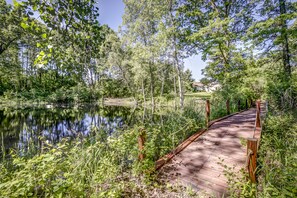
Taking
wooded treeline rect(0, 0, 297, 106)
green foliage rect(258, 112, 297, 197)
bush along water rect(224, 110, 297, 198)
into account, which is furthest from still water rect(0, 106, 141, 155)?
green foliage rect(258, 112, 297, 197)

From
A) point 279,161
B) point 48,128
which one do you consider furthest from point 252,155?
point 48,128

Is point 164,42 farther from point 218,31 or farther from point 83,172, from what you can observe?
point 83,172

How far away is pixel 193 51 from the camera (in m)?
11.0

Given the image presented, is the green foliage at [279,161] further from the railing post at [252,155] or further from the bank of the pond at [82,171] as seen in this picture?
the bank of the pond at [82,171]

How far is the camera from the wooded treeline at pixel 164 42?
6.07 ft

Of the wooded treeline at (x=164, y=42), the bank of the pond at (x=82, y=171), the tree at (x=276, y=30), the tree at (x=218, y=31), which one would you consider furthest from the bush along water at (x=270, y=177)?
the tree at (x=218, y=31)

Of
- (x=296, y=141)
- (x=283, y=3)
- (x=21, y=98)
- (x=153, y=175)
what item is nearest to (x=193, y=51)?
(x=283, y=3)

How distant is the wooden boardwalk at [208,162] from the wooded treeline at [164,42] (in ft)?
7.51

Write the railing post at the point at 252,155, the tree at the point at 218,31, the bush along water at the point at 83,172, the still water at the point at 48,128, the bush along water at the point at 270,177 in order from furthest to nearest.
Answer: the tree at the point at 218,31
the still water at the point at 48,128
the railing post at the point at 252,155
the bush along water at the point at 270,177
the bush along water at the point at 83,172

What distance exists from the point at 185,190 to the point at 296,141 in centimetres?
288

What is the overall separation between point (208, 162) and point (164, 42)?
925 centimetres

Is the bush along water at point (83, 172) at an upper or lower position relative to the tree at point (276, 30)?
lower

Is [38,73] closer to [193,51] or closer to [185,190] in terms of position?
[193,51]

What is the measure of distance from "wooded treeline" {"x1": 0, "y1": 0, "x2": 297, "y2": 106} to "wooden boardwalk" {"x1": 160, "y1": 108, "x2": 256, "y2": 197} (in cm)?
229
